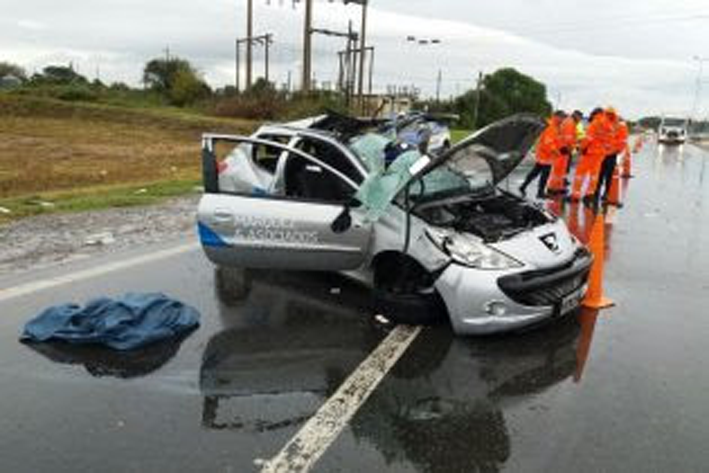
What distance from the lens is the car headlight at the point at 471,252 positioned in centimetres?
604

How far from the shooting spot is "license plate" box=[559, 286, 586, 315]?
247 inches

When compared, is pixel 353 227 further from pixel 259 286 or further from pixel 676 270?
pixel 676 270

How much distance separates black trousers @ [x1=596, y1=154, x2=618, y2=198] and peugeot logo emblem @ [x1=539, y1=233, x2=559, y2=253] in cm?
883

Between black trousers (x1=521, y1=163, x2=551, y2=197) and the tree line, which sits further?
the tree line

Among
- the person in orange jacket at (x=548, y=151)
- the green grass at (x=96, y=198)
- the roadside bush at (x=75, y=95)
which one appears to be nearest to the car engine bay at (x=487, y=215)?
the green grass at (x=96, y=198)

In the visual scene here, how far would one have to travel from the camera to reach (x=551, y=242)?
6504 millimetres

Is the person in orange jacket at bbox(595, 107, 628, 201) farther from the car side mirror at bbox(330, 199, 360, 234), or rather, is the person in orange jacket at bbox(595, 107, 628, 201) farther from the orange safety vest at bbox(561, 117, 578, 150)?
the car side mirror at bbox(330, 199, 360, 234)

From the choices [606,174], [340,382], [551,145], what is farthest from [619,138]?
[340,382]

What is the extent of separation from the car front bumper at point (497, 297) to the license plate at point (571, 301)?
70 millimetres

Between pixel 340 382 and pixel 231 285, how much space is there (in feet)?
8.87

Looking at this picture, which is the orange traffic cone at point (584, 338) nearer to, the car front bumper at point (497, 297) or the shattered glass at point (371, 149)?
the car front bumper at point (497, 297)

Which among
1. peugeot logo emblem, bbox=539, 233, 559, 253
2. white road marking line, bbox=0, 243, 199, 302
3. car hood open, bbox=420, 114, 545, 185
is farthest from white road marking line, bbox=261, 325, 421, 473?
white road marking line, bbox=0, 243, 199, 302

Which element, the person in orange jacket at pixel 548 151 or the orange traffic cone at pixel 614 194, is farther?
the person in orange jacket at pixel 548 151

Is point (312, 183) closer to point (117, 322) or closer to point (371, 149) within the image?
point (371, 149)
